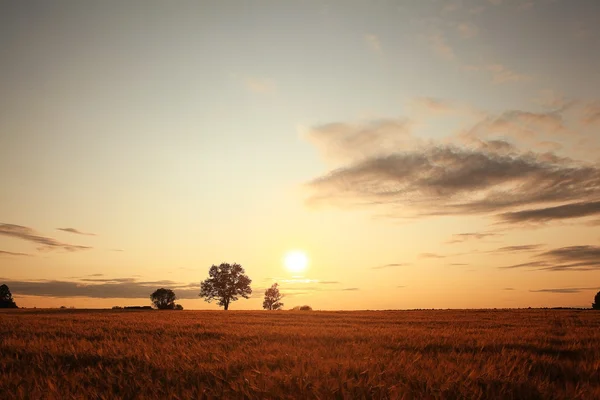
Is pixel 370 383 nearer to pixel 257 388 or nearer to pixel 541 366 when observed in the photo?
pixel 257 388

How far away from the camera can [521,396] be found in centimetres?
411

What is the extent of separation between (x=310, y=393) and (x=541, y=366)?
419cm

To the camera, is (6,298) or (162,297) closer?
(6,298)

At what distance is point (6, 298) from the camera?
2751 inches

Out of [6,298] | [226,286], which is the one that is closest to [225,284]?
[226,286]

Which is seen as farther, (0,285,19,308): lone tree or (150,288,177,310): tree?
(150,288,177,310): tree

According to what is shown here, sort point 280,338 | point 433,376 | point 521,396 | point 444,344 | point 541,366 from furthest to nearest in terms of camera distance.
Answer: point 280,338
point 444,344
point 541,366
point 433,376
point 521,396

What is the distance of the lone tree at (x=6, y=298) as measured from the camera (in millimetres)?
68000

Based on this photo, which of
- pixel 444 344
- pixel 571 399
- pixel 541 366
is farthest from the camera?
pixel 444 344

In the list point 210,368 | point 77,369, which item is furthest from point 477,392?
point 77,369

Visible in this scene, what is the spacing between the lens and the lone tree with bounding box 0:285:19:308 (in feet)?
223

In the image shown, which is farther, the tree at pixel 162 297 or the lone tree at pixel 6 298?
the tree at pixel 162 297

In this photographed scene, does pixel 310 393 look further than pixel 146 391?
No

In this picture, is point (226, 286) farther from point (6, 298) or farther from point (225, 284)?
point (6, 298)
